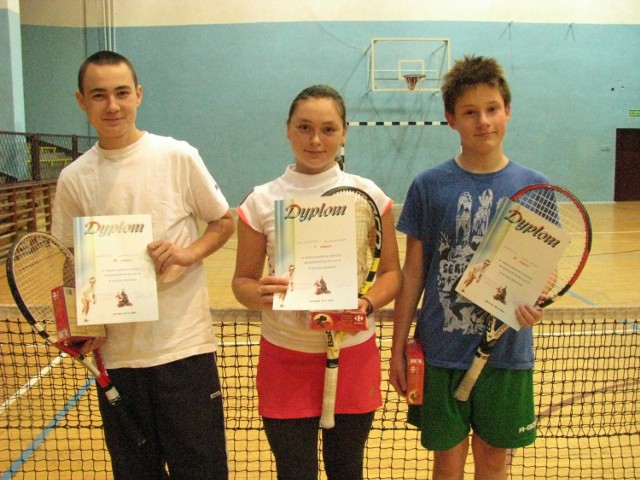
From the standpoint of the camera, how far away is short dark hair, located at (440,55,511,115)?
1.84 meters

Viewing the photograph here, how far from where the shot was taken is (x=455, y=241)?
6.12ft

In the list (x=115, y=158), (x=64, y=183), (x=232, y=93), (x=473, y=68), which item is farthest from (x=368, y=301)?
(x=232, y=93)

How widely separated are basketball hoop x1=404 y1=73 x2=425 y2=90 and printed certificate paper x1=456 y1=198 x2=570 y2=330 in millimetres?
11577

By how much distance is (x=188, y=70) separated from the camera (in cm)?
1326

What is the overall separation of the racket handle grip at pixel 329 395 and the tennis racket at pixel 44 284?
0.65 meters

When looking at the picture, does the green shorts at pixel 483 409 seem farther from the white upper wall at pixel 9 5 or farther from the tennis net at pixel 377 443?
the white upper wall at pixel 9 5

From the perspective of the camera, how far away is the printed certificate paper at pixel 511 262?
68.2 inches

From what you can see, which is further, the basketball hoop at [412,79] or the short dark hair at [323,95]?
the basketball hoop at [412,79]

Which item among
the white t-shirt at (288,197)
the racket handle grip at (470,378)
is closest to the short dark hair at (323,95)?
the white t-shirt at (288,197)

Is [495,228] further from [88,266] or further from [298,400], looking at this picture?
[88,266]

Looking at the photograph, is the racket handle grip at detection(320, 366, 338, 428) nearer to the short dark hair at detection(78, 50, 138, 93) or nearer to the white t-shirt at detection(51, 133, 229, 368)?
the white t-shirt at detection(51, 133, 229, 368)

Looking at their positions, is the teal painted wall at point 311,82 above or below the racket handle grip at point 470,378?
above

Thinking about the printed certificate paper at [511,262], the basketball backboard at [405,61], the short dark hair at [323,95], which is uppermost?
the basketball backboard at [405,61]

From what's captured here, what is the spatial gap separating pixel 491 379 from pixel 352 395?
1.59 ft
